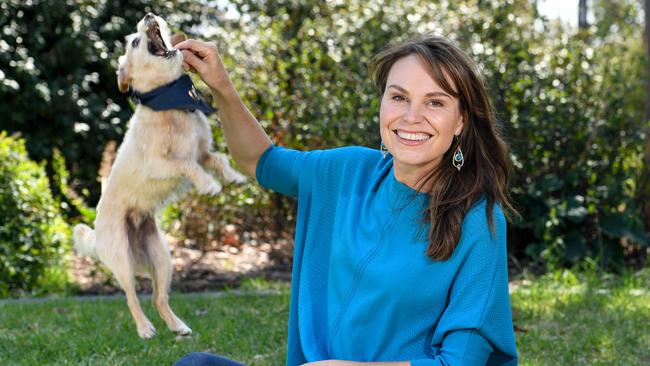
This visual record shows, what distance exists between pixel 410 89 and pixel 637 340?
311 cm

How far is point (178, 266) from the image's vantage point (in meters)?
7.31

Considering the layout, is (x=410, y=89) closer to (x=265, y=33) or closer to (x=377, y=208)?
(x=377, y=208)

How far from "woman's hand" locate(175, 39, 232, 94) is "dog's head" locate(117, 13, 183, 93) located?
0.16 ft

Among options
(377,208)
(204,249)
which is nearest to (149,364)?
(377,208)

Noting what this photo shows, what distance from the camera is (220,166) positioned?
141 inches

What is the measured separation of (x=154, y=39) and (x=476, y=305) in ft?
5.35

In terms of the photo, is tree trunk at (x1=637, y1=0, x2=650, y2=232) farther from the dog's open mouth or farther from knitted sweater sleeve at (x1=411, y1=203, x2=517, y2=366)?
knitted sweater sleeve at (x1=411, y1=203, x2=517, y2=366)

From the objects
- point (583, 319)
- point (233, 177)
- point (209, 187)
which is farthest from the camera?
point (583, 319)

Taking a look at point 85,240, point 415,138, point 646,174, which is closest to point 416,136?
point 415,138

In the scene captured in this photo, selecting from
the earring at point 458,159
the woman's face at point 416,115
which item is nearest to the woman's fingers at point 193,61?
the woman's face at point 416,115

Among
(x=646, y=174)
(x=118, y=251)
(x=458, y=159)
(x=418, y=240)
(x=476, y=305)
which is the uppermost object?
(x=458, y=159)

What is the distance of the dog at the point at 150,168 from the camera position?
126 inches

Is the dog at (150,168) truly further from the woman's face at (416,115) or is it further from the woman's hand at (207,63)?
the woman's face at (416,115)

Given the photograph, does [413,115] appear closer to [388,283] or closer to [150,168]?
[388,283]
